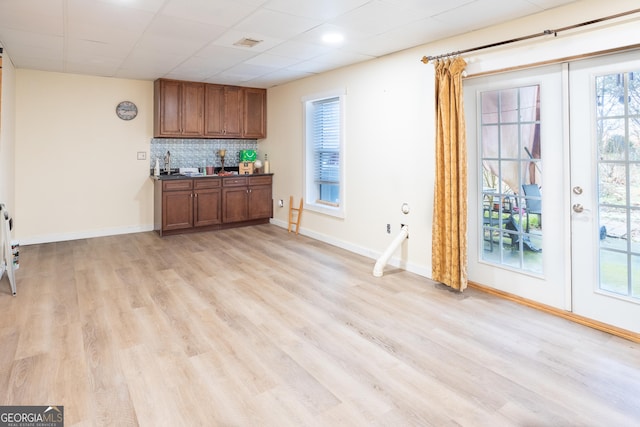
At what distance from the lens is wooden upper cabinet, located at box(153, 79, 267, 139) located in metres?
5.98

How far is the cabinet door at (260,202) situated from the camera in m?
6.73

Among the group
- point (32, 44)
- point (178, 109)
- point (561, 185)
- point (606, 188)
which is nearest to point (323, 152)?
point (178, 109)

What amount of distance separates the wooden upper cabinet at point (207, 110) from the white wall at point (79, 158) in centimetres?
35

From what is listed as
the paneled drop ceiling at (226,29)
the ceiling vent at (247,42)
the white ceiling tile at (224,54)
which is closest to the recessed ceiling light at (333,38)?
the paneled drop ceiling at (226,29)

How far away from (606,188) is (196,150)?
18.7ft

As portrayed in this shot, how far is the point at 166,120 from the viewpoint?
237 inches

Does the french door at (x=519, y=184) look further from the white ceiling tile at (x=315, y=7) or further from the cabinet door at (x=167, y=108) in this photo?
A: the cabinet door at (x=167, y=108)

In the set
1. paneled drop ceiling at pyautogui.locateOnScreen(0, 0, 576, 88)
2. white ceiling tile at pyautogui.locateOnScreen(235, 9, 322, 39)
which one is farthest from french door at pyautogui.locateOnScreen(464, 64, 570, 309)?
white ceiling tile at pyautogui.locateOnScreen(235, 9, 322, 39)

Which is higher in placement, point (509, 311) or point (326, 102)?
point (326, 102)

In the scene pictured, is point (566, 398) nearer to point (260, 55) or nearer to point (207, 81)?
point (260, 55)

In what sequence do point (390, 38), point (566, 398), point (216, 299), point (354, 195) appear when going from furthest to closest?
point (354, 195), point (390, 38), point (216, 299), point (566, 398)

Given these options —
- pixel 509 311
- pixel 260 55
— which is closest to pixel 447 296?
pixel 509 311

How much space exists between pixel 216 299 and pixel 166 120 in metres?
3.64

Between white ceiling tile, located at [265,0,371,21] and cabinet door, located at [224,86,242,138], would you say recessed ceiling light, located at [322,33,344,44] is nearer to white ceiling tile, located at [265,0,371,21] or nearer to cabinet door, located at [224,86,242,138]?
white ceiling tile, located at [265,0,371,21]
